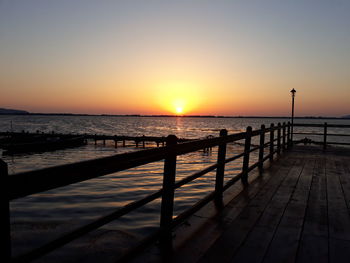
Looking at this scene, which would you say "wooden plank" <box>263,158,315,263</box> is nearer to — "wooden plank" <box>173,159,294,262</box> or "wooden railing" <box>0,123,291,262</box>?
"wooden plank" <box>173,159,294,262</box>

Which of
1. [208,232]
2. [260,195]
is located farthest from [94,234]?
[260,195]

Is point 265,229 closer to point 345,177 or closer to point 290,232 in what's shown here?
point 290,232

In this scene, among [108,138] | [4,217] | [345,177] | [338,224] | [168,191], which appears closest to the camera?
[4,217]

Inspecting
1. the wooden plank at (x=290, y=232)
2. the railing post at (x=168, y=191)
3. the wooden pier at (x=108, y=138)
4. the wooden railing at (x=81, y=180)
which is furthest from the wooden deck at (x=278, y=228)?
the wooden pier at (x=108, y=138)

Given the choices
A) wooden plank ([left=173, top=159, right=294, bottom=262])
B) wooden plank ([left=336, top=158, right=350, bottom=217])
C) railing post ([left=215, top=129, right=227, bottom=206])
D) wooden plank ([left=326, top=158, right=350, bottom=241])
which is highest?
railing post ([left=215, top=129, right=227, bottom=206])

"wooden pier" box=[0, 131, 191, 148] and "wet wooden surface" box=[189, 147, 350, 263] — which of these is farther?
"wooden pier" box=[0, 131, 191, 148]

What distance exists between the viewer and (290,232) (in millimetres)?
3555

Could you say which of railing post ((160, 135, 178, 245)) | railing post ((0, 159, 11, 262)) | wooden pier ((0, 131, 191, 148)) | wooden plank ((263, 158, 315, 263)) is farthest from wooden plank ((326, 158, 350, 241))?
wooden pier ((0, 131, 191, 148))

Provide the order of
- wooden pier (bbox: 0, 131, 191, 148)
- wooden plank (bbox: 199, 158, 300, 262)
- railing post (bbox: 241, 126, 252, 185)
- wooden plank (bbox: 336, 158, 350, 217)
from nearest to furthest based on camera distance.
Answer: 1. wooden plank (bbox: 199, 158, 300, 262)
2. wooden plank (bbox: 336, 158, 350, 217)
3. railing post (bbox: 241, 126, 252, 185)
4. wooden pier (bbox: 0, 131, 191, 148)

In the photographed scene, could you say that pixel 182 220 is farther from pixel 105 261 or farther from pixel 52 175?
pixel 52 175

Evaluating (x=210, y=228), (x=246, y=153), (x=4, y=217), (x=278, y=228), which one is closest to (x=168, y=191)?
(x=210, y=228)

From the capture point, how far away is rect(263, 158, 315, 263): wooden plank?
2.92 meters

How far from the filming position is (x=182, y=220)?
363 centimetres

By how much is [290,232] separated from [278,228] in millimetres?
160
